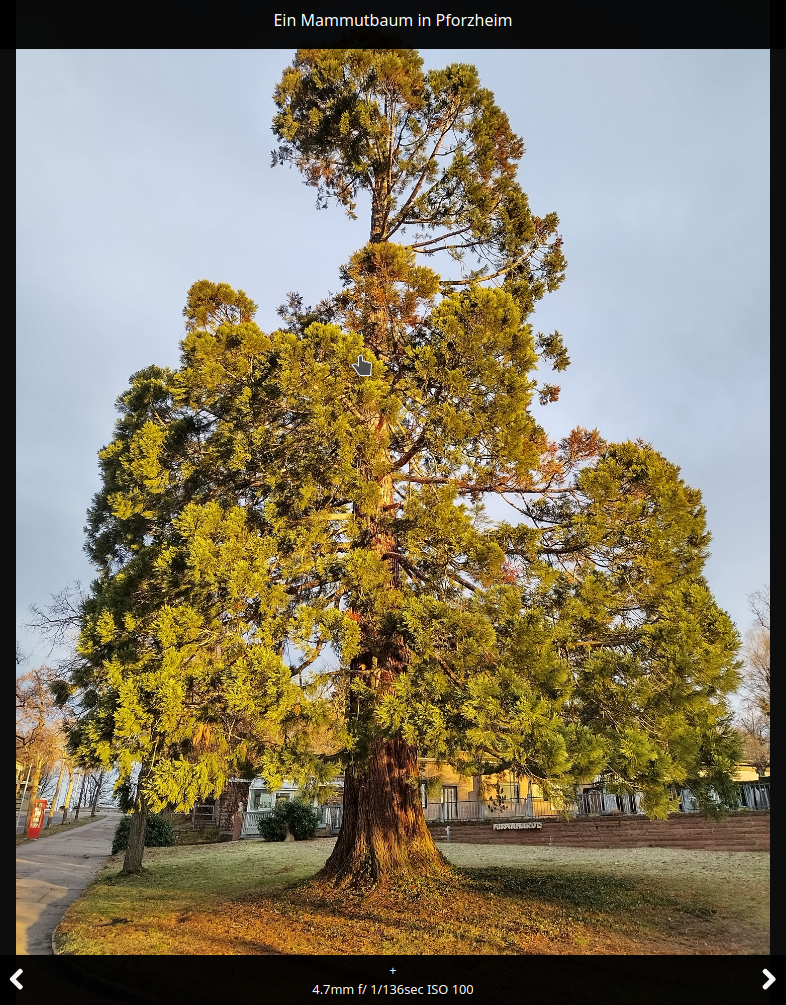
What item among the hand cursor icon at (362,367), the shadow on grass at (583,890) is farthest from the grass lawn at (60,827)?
the hand cursor icon at (362,367)

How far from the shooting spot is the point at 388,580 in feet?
26.6

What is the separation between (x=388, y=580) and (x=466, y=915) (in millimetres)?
3941

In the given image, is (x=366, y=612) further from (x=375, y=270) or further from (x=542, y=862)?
(x=542, y=862)

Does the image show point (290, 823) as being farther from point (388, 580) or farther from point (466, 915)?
point (388, 580)

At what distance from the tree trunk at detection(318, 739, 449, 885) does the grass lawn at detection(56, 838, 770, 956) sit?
331 millimetres

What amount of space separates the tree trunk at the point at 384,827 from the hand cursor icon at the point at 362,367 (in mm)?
4944

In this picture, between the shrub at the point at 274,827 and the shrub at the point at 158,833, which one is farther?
the shrub at the point at 274,827

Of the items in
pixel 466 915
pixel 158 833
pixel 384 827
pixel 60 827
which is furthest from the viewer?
pixel 158 833

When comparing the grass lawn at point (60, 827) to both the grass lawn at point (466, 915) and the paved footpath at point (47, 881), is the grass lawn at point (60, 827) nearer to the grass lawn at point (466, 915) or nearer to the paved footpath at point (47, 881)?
the paved footpath at point (47, 881)

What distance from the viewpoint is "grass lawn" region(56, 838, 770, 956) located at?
6.44 metres

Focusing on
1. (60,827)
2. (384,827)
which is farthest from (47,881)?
(60,827)

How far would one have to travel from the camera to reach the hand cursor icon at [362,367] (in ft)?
28.7
